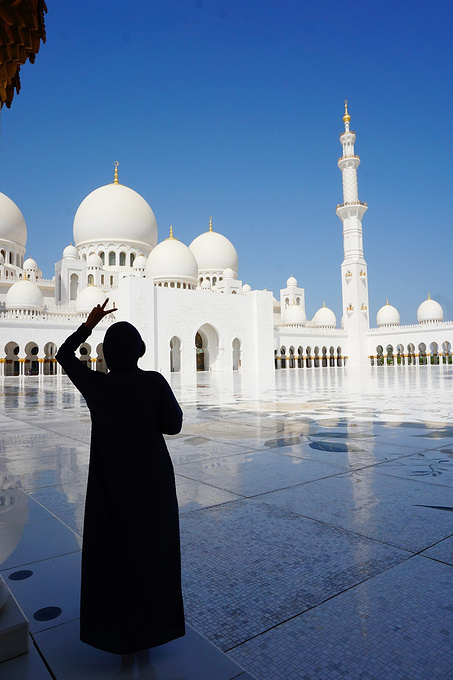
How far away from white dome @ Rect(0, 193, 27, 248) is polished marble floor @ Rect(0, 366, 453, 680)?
26723mm

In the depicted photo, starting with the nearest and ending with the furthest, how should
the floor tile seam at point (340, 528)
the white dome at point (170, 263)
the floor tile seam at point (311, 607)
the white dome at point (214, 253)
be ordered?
1. the floor tile seam at point (311, 607)
2. the floor tile seam at point (340, 528)
3. the white dome at point (170, 263)
4. the white dome at point (214, 253)

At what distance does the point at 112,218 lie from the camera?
1086 inches

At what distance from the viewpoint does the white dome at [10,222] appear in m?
27.2

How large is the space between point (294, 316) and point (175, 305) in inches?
481

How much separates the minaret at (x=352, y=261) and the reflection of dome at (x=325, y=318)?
226 cm

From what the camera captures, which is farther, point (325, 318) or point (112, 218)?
point (325, 318)

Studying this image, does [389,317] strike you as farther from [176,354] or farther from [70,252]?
[70,252]

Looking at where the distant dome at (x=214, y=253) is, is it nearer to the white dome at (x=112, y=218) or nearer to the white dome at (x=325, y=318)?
the white dome at (x=112, y=218)

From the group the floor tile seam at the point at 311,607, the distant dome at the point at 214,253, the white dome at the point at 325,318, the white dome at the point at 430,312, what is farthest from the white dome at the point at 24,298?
the white dome at the point at 430,312

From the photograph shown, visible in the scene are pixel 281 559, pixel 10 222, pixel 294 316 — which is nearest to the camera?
pixel 281 559

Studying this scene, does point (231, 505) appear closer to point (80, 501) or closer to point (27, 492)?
point (80, 501)

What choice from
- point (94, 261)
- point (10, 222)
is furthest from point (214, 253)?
point (10, 222)

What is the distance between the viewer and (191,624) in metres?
1.37

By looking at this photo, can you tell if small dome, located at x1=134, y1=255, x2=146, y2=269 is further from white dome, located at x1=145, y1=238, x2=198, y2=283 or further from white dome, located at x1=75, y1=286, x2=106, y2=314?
white dome, located at x1=75, y1=286, x2=106, y2=314
